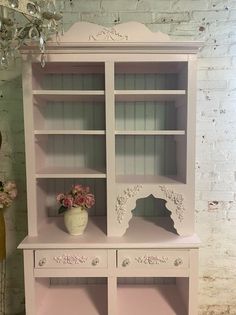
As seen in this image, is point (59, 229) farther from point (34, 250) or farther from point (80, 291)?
point (80, 291)

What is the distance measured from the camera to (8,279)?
2201 mm

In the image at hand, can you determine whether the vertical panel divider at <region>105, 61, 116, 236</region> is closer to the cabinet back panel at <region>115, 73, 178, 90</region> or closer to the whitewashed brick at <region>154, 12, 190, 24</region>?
the cabinet back panel at <region>115, 73, 178, 90</region>

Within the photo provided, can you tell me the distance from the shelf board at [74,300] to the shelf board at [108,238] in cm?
44

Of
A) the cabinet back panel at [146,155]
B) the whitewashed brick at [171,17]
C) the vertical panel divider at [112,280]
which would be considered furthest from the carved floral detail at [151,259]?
the whitewashed brick at [171,17]

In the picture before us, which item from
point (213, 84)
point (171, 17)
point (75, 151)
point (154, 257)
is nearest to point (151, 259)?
point (154, 257)

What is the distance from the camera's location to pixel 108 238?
1767mm

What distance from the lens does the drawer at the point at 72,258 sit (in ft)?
5.64

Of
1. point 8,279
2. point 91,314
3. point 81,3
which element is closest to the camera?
point 91,314

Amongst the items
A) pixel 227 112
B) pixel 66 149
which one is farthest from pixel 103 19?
pixel 227 112

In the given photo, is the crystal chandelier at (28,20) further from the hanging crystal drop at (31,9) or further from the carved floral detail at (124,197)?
the carved floral detail at (124,197)

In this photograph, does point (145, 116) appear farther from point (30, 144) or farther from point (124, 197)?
point (30, 144)

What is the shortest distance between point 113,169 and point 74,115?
1.88ft

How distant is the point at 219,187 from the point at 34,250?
1.31 m

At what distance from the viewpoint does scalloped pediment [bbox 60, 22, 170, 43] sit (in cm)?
168
